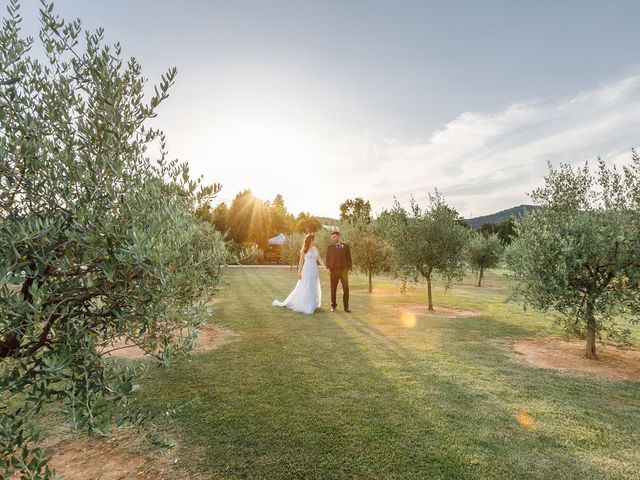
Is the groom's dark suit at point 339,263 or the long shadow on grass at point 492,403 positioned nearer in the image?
the long shadow on grass at point 492,403

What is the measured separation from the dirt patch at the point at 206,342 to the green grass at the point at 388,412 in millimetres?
517

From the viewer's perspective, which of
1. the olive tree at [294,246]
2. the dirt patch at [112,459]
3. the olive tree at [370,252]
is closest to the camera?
the dirt patch at [112,459]

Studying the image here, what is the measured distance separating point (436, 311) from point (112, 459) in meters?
15.0

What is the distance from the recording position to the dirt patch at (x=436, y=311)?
1627 cm

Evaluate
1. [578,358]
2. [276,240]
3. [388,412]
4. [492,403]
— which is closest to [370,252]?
[578,358]

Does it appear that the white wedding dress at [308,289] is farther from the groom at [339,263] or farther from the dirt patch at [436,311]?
the dirt patch at [436,311]

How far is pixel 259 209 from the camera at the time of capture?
222ft

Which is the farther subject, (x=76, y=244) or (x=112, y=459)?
(x=112, y=459)

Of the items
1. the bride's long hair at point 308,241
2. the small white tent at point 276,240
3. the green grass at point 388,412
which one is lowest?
the green grass at point 388,412

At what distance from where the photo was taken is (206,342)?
10805 millimetres

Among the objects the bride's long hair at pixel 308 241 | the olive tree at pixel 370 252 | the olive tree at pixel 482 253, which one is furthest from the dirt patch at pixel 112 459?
the olive tree at pixel 482 253

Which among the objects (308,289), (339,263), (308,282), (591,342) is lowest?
(591,342)

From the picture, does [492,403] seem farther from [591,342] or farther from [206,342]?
[206,342]

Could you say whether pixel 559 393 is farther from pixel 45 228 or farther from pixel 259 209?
pixel 259 209
